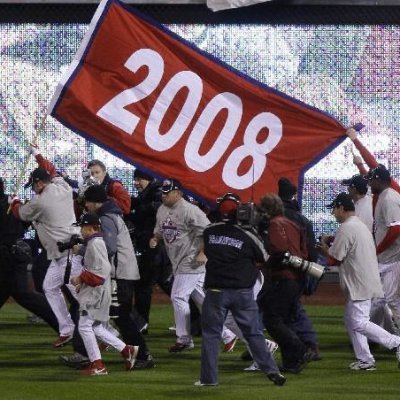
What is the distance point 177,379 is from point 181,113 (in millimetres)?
2914

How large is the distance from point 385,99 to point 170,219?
6577 millimetres

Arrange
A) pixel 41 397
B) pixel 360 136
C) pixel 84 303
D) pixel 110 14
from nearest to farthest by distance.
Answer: pixel 41 397
pixel 84 303
pixel 110 14
pixel 360 136

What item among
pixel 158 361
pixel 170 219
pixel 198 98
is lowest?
pixel 158 361

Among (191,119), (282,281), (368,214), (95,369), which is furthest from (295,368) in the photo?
(368,214)

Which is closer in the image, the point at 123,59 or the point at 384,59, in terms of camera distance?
the point at 123,59

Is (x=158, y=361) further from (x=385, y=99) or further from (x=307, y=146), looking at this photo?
(x=385, y=99)

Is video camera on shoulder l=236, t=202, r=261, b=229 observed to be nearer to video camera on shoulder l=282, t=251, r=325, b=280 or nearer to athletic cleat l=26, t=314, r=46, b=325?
video camera on shoulder l=282, t=251, r=325, b=280

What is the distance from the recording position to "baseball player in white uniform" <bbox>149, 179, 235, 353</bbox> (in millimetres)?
18719

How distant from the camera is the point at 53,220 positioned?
1939 centimetres

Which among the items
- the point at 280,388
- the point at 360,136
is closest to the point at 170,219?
the point at 280,388

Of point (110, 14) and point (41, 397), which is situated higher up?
point (110, 14)

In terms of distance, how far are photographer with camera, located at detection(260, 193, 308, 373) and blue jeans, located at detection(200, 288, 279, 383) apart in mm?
1086

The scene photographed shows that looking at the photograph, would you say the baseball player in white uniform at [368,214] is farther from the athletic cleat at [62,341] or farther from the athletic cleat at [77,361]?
A: the athletic cleat at [77,361]

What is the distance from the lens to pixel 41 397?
1509 centimetres
